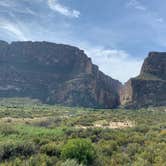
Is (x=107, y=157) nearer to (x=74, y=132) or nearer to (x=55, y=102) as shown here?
(x=74, y=132)

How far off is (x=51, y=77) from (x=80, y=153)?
155 metres

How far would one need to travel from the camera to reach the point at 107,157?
78.2 ft

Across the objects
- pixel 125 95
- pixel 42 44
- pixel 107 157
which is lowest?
pixel 107 157

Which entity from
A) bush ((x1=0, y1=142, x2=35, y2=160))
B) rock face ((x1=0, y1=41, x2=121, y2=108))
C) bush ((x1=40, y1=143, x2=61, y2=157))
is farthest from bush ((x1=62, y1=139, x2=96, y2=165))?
rock face ((x1=0, y1=41, x2=121, y2=108))

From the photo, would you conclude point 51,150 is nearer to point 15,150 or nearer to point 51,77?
point 15,150

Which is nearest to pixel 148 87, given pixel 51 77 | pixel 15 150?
pixel 51 77

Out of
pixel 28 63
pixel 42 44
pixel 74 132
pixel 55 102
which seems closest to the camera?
pixel 74 132

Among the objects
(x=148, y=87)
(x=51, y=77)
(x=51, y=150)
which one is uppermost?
(x=51, y=77)

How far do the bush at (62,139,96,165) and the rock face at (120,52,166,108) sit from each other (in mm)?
106487

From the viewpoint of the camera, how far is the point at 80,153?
74.1 ft

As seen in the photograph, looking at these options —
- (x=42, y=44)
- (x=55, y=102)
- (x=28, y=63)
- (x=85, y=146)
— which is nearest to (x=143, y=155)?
(x=85, y=146)

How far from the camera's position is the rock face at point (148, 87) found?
134m

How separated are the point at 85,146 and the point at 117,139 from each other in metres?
7.87

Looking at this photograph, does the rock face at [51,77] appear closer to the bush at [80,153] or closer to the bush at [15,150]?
the bush at [15,150]
